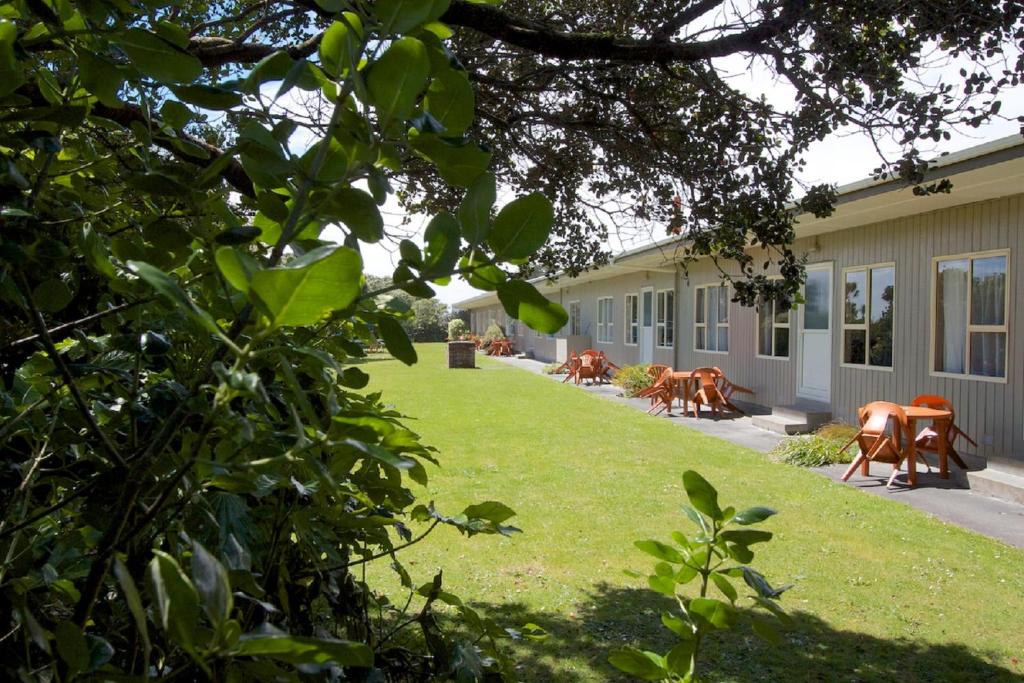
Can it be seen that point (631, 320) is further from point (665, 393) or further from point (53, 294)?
point (53, 294)

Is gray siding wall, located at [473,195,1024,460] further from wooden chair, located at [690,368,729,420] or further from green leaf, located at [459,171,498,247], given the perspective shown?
green leaf, located at [459,171,498,247]

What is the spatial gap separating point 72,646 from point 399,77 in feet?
1.87

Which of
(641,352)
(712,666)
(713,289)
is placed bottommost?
(712,666)

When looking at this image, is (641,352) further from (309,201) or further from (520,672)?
(309,201)

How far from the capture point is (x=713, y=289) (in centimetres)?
1831

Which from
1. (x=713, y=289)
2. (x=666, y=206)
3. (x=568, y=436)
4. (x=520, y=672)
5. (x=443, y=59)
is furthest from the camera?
(x=713, y=289)

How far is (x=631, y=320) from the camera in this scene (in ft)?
83.0

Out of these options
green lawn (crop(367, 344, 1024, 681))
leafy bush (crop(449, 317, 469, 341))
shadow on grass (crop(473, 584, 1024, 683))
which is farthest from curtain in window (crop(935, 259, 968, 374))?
leafy bush (crop(449, 317, 469, 341))

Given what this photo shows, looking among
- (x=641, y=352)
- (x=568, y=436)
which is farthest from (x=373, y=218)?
(x=641, y=352)

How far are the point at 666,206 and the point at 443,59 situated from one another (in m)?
4.84

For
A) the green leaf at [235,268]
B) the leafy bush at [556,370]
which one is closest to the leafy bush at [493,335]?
the leafy bush at [556,370]

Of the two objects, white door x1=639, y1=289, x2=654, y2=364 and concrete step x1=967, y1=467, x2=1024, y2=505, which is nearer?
concrete step x1=967, y1=467, x2=1024, y2=505

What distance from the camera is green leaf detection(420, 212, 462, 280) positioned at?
25.4 inches

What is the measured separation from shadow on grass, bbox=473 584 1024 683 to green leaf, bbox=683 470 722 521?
404 centimetres
